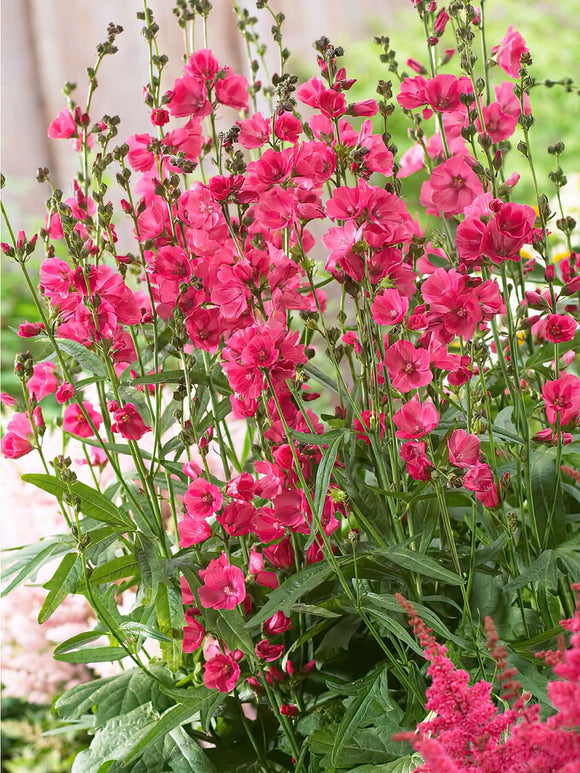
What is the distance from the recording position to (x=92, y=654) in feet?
1.91

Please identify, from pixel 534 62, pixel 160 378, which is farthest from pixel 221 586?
pixel 534 62

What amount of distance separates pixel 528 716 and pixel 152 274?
35cm

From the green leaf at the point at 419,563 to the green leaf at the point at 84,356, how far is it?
22 centimetres

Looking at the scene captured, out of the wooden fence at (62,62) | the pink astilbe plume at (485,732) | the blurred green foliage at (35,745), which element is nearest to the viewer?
the pink astilbe plume at (485,732)

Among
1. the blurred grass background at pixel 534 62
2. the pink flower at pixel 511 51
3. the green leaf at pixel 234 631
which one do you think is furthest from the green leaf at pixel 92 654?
the blurred grass background at pixel 534 62

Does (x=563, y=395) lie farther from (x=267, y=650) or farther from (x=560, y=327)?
(x=267, y=650)

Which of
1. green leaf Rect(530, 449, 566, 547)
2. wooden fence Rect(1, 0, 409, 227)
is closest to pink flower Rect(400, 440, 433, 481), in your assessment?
green leaf Rect(530, 449, 566, 547)

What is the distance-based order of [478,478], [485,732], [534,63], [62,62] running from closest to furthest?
[485,732] → [478,478] → [62,62] → [534,63]

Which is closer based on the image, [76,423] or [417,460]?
[417,460]

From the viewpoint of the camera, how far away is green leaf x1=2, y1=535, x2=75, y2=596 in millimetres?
570

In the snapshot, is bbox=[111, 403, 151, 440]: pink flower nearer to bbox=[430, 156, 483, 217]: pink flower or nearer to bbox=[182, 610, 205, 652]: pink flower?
bbox=[182, 610, 205, 652]: pink flower

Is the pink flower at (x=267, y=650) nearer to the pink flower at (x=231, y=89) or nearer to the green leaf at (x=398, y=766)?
the green leaf at (x=398, y=766)

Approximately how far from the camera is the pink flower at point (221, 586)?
0.50 m

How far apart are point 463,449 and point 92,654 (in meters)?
0.30
